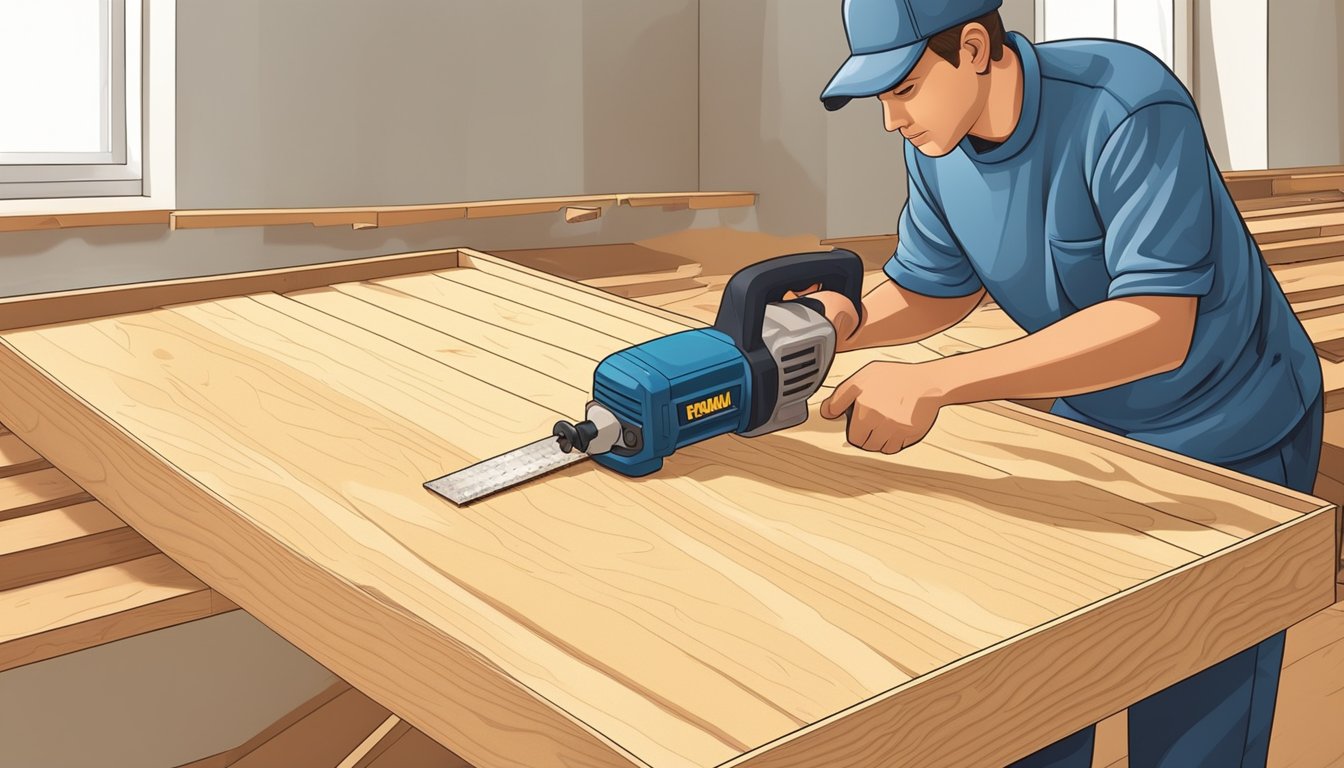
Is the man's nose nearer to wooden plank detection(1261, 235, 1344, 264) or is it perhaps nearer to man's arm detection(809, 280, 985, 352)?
man's arm detection(809, 280, 985, 352)

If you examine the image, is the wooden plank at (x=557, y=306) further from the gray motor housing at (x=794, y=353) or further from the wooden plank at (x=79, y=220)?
the wooden plank at (x=79, y=220)

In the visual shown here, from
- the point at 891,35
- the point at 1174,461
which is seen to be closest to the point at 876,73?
the point at 891,35

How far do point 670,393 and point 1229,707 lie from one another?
0.89 metres

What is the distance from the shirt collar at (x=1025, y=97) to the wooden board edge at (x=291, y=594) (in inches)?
37.3

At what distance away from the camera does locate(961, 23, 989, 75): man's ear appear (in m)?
1.33

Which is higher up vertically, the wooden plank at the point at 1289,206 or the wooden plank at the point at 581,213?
the wooden plank at the point at 1289,206

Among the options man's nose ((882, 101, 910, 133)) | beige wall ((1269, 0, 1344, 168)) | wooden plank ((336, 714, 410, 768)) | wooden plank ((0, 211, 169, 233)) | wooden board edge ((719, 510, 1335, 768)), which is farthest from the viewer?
beige wall ((1269, 0, 1344, 168))

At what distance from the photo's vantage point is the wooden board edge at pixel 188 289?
190 centimetres

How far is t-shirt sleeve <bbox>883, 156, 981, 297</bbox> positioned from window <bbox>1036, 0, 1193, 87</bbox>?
2568 millimetres

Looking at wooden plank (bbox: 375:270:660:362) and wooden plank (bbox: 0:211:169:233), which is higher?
wooden plank (bbox: 0:211:169:233)

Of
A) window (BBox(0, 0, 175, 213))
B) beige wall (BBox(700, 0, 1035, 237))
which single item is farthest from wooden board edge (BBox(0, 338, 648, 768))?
beige wall (BBox(700, 0, 1035, 237))

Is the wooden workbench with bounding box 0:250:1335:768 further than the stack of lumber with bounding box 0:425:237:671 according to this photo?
No

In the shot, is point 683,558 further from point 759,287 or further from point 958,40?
point 958,40

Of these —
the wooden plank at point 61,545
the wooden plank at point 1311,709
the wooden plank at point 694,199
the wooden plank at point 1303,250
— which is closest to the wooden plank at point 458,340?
the wooden plank at point 61,545
